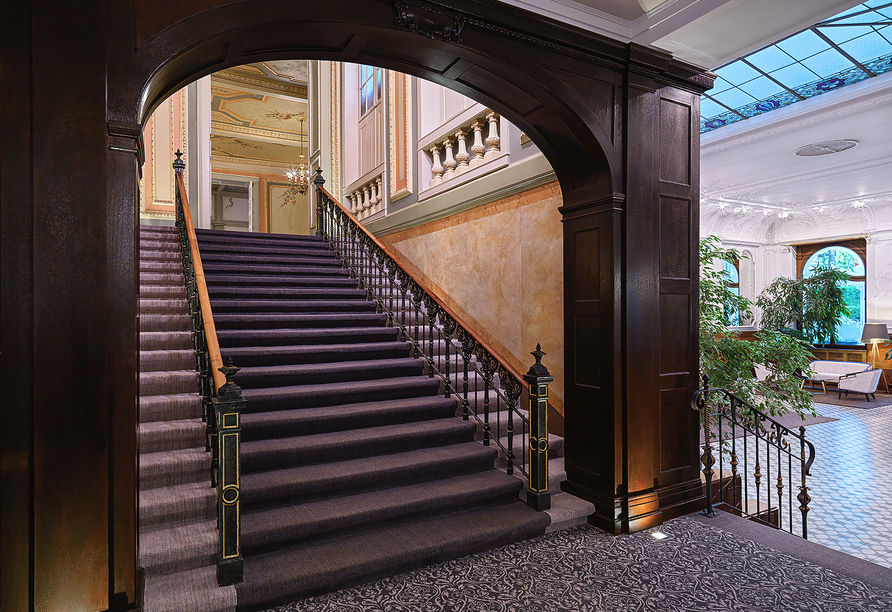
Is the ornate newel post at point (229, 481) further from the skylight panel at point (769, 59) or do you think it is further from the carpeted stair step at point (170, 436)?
the skylight panel at point (769, 59)

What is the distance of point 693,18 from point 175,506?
439cm

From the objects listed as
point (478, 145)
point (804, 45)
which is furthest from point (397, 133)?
point (804, 45)

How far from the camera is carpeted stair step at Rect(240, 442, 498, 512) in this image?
134 inches

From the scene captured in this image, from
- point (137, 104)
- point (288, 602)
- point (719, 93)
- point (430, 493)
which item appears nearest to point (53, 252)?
point (137, 104)

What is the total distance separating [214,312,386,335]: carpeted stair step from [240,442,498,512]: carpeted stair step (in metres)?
2.10

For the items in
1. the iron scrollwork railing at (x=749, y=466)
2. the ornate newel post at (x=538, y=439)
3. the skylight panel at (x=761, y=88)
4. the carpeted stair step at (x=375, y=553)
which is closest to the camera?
the carpeted stair step at (x=375, y=553)

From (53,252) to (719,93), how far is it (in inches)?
307

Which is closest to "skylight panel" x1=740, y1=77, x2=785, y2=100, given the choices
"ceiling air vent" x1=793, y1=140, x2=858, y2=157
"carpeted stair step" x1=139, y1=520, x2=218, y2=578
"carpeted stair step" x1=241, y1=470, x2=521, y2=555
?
"ceiling air vent" x1=793, y1=140, x2=858, y2=157

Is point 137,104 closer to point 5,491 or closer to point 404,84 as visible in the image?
point 5,491

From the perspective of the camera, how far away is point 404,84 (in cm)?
809

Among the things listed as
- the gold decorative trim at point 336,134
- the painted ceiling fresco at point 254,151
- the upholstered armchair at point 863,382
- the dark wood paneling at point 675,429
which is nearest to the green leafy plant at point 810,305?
the upholstered armchair at point 863,382

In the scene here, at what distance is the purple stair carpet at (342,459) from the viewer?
3080mm

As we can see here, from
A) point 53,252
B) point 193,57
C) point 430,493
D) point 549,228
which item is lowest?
point 430,493

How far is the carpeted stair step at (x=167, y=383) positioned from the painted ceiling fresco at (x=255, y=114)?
1047 cm
